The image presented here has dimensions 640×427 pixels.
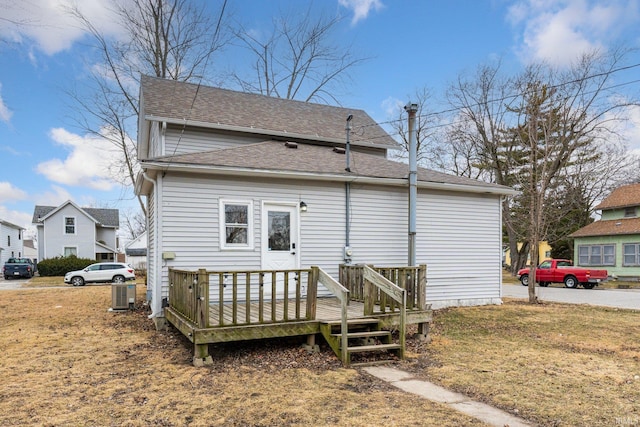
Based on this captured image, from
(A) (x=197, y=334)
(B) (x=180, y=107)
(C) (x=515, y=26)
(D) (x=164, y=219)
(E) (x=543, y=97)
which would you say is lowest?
(A) (x=197, y=334)

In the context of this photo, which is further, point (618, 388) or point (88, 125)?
point (88, 125)

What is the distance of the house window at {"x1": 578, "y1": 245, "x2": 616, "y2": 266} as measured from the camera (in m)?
26.1

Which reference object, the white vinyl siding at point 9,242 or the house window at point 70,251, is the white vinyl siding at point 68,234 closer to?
the house window at point 70,251

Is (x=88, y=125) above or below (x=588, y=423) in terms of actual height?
above

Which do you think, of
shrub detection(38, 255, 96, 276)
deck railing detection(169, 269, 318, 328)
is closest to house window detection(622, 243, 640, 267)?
deck railing detection(169, 269, 318, 328)

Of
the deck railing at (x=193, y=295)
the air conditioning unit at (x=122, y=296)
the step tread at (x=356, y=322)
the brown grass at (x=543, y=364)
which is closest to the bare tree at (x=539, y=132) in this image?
the brown grass at (x=543, y=364)

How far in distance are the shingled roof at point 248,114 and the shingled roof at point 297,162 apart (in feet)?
3.17

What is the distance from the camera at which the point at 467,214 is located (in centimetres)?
1155

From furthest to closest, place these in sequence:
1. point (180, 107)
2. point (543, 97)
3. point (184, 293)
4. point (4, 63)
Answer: point (543, 97), point (180, 107), point (184, 293), point (4, 63)

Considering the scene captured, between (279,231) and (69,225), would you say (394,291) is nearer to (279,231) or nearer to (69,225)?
(279,231)

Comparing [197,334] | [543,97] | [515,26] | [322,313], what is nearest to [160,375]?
[197,334]

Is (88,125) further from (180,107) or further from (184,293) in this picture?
(184,293)

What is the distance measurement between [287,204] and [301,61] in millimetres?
17660

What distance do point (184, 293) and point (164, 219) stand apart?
2.06 metres
